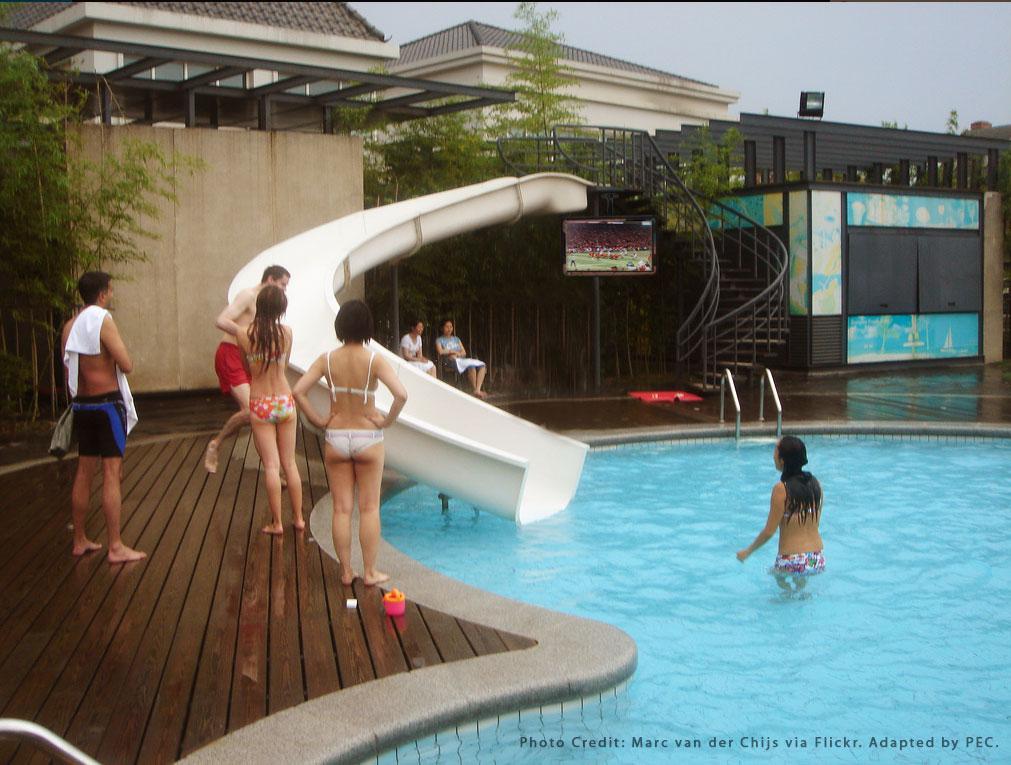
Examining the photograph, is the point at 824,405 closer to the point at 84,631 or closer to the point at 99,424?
the point at 99,424

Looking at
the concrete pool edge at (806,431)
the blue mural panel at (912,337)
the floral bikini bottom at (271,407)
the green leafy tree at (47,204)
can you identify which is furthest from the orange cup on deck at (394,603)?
the blue mural panel at (912,337)

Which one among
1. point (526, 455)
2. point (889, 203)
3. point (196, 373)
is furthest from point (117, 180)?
point (889, 203)

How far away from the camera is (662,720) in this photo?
425 centimetres

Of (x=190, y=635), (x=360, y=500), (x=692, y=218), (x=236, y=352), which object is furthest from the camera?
(x=692, y=218)

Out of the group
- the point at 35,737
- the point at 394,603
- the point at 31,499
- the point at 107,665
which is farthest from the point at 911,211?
the point at 35,737

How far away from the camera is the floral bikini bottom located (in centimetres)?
582

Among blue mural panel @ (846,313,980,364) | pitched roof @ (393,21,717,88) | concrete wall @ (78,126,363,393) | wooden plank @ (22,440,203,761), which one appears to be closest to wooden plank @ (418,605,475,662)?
wooden plank @ (22,440,203,761)

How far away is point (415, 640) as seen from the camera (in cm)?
432

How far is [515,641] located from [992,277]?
1664cm

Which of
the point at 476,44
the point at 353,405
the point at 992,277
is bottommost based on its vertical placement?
the point at 353,405

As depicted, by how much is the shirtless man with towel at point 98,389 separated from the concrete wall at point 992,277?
16.4m

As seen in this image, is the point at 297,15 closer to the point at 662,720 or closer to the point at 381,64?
the point at 381,64

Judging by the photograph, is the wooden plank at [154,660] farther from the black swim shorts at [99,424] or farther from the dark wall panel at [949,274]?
the dark wall panel at [949,274]

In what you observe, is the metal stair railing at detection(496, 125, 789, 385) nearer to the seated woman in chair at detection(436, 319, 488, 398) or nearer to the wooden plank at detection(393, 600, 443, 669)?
the seated woman in chair at detection(436, 319, 488, 398)
